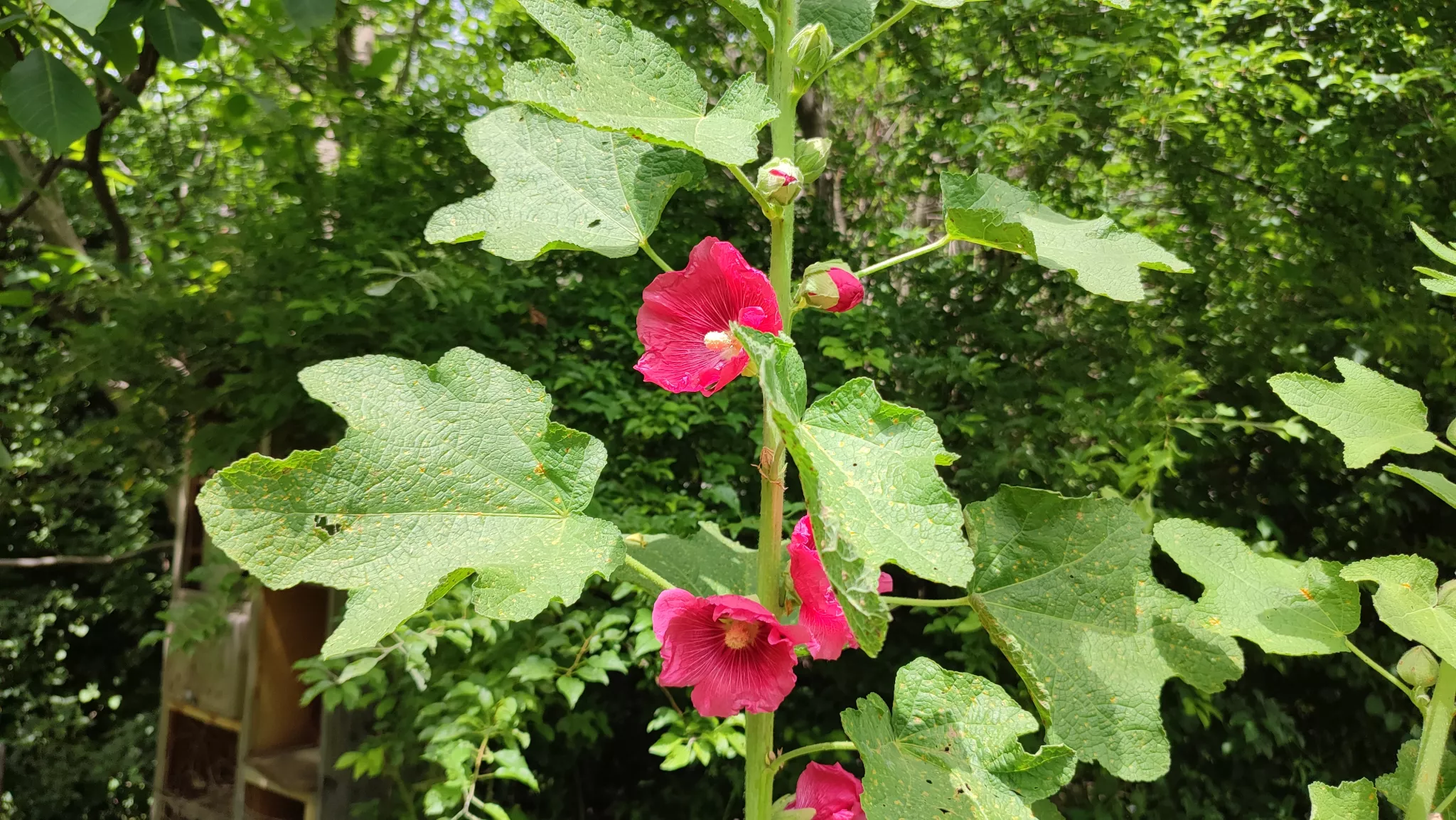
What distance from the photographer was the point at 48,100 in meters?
1.18

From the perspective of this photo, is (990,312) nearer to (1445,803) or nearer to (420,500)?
(1445,803)

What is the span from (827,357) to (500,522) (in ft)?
4.47

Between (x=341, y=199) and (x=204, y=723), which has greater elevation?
(x=341, y=199)

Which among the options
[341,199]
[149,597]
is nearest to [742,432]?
[341,199]

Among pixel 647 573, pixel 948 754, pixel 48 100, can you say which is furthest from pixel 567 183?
pixel 48 100

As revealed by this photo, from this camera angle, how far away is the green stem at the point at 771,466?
485 millimetres

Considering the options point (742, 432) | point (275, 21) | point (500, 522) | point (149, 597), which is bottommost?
point (149, 597)

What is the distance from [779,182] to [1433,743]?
0.54m

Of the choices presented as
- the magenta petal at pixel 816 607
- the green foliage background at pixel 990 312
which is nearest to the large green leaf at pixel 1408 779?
the magenta petal at pixel 816 607

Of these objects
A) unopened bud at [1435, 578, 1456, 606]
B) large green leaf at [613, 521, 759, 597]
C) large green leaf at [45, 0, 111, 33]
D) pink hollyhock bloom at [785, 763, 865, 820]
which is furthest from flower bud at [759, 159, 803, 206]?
large green leaf at [45, 0, 111, 33]

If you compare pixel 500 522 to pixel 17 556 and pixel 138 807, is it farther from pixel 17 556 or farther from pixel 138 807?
pixel 17 556

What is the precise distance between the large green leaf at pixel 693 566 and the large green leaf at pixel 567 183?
19 cm

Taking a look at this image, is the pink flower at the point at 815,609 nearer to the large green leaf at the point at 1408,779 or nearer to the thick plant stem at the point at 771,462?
the thick plant stem at the point at 771,462

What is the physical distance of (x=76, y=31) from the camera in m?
1.48
